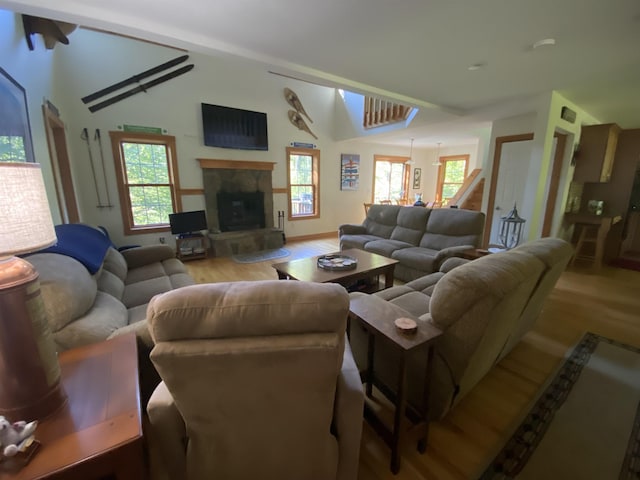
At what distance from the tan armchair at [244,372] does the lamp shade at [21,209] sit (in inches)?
16.0

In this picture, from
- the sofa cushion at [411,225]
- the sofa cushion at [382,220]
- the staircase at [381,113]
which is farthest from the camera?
the staircase at [381,113]

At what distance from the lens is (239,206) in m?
5.25

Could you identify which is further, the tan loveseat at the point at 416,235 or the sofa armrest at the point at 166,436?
the tan loveseat at the point at 416,235

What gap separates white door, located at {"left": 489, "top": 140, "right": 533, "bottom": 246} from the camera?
400 centimetres

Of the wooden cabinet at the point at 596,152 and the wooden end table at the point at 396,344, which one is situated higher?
the wooden cabinet at the point at 596,152

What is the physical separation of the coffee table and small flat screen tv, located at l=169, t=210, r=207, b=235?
2.50 metres

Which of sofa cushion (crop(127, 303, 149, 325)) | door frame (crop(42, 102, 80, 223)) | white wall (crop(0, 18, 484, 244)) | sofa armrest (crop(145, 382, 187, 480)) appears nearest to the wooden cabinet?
white wall (crop(0, 18, 484, 244))

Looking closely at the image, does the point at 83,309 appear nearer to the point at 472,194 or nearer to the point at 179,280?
the point at 179,280

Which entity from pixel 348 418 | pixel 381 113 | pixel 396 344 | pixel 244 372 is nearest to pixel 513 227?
pixel 381 113

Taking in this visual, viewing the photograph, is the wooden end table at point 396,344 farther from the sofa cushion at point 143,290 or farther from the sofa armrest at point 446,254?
the sofa armrest at point 446,254

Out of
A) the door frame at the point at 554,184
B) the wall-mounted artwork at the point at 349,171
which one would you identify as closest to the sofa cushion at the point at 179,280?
the wall-mounted artwork at the point at 349,171

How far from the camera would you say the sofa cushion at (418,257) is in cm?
316

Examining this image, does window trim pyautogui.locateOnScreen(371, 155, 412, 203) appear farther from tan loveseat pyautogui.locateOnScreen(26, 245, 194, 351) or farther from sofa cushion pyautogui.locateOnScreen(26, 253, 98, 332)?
sofa cushion pyautogui.locateOnScreen(26, 253, 98, 332)

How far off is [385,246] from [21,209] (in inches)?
137
